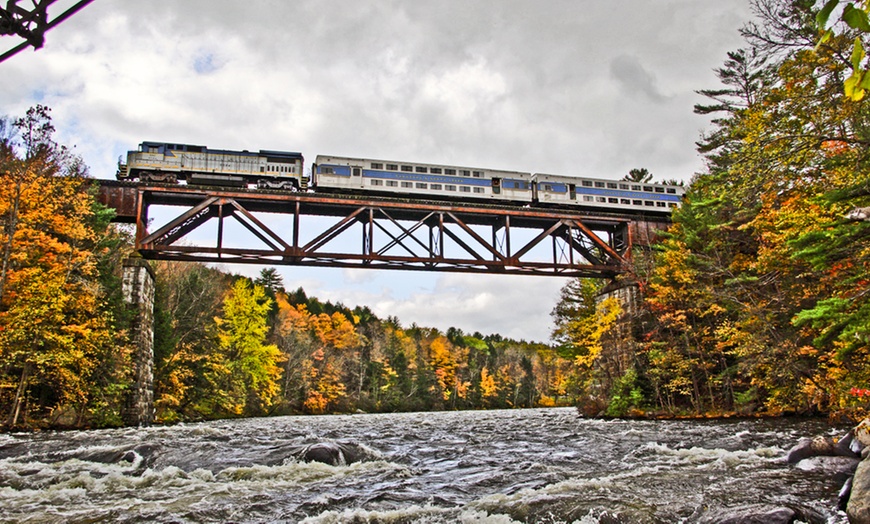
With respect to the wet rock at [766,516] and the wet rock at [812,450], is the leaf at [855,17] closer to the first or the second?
the wet rock at [766,516]

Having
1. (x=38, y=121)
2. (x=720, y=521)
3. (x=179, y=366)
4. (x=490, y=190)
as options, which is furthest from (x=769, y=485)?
(x=179, y=366)

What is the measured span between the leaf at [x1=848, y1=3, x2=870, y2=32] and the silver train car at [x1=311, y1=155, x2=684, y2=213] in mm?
32663

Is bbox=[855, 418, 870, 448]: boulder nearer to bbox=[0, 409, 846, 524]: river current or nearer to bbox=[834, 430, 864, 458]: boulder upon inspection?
bbox=[834, 430, 864, 458]: boulder

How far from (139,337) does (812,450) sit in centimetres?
2513

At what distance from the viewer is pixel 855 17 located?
205 cm

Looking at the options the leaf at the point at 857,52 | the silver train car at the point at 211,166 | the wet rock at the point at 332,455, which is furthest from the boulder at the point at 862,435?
the silver train car at the point at 211,166

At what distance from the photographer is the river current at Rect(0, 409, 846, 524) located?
26.2ft

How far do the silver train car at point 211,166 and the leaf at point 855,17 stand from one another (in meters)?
34.8

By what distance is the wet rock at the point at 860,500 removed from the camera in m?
6.68

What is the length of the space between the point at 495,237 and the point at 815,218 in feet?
61.7

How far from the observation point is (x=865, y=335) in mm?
10844

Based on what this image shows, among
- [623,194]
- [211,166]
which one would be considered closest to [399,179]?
[211,166]

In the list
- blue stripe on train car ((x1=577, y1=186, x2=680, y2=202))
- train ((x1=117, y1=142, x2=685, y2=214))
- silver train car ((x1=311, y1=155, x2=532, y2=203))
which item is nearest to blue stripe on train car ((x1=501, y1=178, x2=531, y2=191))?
train ((x1=117, y1=142, x2=685, y2=214))

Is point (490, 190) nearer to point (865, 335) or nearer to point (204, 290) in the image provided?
point (204, 290)
